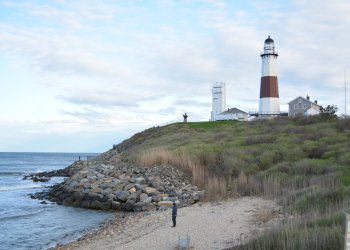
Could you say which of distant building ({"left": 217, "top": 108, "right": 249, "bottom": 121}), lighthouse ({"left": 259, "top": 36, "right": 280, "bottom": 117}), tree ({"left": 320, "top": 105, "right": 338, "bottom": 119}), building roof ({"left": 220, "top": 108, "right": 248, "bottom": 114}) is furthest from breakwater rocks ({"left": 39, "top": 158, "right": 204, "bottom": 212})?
building roof ({"left": 220, "top": 108, "right": 248, "bottom": 114})

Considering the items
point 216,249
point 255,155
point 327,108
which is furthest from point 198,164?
point 327,108

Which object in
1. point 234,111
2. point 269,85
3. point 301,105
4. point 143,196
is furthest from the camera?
point 234,111

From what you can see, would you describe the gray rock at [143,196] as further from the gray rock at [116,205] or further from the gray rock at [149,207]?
the gray rock at [116,205]

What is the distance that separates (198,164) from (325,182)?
9.97 metres

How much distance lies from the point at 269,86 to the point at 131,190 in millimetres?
37173

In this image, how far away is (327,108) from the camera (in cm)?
4525

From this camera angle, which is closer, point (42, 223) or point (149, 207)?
point (42, 223)

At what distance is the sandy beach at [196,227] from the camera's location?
1252 centimetres

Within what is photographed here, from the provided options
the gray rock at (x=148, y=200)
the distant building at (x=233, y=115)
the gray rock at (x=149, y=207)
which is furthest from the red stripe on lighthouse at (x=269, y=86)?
the gray rock at (x=149, y=207)

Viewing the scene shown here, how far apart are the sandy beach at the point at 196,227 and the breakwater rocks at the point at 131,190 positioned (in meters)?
2.24

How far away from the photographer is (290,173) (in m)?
21.6

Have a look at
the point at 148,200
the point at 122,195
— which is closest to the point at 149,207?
the point at 148,200

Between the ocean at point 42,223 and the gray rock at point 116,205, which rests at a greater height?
the gray rock at point 116,205

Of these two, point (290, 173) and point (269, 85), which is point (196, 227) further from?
point (269, 85)
